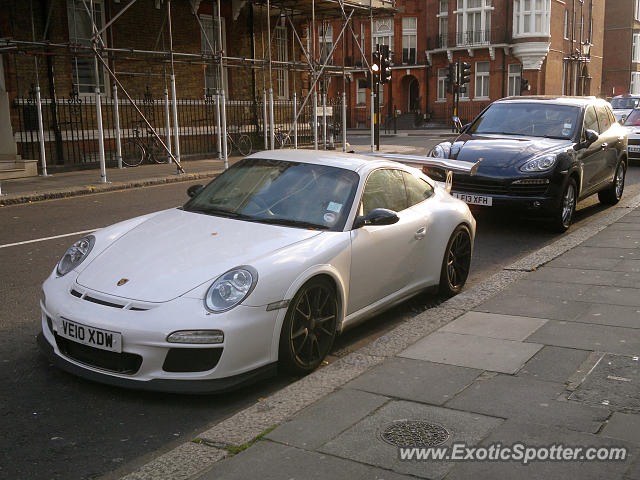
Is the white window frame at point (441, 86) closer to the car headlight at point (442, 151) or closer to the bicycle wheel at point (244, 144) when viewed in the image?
the bicycle wheel at point (244, 144)

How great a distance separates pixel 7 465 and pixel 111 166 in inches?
665

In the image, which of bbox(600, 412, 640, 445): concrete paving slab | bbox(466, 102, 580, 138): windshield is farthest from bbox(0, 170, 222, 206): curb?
bbox(600, 412, 640, 445): concrete paving slab

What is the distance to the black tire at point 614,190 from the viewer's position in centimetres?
1212

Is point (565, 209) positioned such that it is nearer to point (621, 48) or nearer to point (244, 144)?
point (244, 144)

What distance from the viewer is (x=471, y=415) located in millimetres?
3719

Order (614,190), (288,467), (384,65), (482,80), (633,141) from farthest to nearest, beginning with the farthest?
(482,80)
(384,65)
(633,141)
(614,190)
(288,467)

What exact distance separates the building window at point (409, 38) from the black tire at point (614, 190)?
4482cm

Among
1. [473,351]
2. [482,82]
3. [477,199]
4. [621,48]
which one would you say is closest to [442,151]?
[477,199]

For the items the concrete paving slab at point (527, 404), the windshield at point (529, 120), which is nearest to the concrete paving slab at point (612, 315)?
the concrete paving slab at point (527, 404)

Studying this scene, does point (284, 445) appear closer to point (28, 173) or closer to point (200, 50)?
point (28, 173)

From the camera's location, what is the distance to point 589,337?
5039 mm

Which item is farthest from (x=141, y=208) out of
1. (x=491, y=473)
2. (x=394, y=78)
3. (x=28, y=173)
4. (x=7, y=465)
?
(x=394, y=78)

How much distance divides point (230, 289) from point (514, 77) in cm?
5083

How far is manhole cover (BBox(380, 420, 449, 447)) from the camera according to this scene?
3410mm
